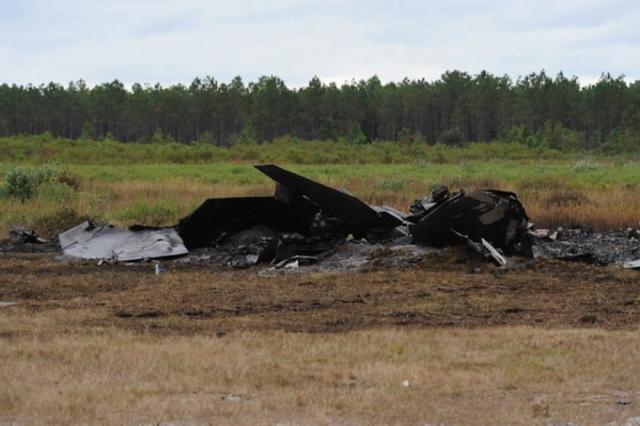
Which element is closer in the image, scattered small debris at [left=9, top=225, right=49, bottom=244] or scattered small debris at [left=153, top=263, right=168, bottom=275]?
scattered small debris at [left=153, top=263, right=168, bottom=275]

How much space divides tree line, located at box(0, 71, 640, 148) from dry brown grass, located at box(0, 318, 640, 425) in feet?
291

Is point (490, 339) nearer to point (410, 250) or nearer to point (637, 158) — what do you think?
point (410, 250)

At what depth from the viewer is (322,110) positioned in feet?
340

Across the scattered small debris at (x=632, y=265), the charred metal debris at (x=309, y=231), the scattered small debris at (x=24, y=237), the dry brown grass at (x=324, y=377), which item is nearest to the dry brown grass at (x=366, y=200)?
→ the scattered small debris at (x=24, y=237)

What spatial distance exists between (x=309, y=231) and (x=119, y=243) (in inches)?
140

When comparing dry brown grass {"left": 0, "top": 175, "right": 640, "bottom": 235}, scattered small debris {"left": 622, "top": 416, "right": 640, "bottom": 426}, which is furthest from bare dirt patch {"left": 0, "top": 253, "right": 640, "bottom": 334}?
dry brown grass {"left": 0, "top": 175, "right": 640, "bottom": 235}

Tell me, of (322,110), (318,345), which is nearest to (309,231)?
(318,345)

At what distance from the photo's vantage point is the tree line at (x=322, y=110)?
101125 mm

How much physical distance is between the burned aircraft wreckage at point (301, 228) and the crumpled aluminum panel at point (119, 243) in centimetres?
2

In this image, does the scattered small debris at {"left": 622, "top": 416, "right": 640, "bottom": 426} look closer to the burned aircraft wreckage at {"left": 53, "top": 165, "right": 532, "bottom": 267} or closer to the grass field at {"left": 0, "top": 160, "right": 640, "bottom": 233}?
the burned aircraft wreckage at {"left": 53, "top": 165, "right": 532, "bottom": 267}

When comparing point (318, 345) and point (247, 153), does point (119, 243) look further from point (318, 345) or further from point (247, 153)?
point (247, 153)

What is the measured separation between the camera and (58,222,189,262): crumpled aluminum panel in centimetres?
1594

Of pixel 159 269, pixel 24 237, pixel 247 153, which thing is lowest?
pixel 159 269

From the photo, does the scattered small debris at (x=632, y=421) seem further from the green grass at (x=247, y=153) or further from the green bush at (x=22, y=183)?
the green grass at (x=247, y=153)
